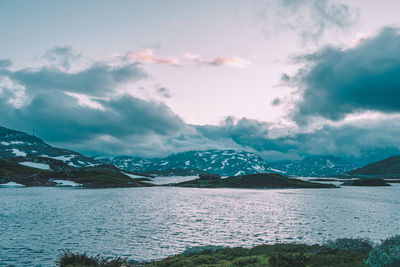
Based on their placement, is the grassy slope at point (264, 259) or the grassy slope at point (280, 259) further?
the grassy slope at point (264, 259)

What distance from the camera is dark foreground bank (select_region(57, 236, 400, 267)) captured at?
17.4 m

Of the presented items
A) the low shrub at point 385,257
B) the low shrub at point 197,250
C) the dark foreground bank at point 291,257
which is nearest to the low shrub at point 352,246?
the dark foreground bank at point 291,257

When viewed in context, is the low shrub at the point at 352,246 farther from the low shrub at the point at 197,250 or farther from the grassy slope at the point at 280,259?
the low shrub at the point at 197,250

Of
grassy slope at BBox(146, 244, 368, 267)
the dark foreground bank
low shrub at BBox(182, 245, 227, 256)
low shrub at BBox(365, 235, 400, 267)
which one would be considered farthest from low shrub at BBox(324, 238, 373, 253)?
low shrub at BBox(365, 235, 400, 267)

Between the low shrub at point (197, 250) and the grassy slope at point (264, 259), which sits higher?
the grassy slope at point (264, 259)

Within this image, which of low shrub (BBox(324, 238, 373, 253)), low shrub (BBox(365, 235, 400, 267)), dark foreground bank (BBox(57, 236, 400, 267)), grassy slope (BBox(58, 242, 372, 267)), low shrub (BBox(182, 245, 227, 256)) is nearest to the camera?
low shrub (BBox(365, 235, 400, 267))

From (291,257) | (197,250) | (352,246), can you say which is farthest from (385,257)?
(197,250)

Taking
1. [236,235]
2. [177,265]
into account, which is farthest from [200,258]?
[236,235]

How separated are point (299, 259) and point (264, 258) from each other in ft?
11.8

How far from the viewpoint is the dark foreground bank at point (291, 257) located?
57.2ft

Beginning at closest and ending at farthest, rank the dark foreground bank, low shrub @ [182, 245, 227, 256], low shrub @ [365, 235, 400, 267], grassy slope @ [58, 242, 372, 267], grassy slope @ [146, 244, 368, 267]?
low shrub @ [365, 235, 400, 267], the dark foreground bank, grassy slope @ [146, 244, 368, 267], grassy slope @ [58, 242, 372, 267], low shrub @ [182, 245, 227, 256]

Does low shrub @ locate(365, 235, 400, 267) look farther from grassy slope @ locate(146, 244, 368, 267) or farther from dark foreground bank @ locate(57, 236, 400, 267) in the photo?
grassy slope @ locate(146, 244, 368, 267)

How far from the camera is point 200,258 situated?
2839cm

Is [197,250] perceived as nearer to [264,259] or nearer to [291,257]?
[264,259]
